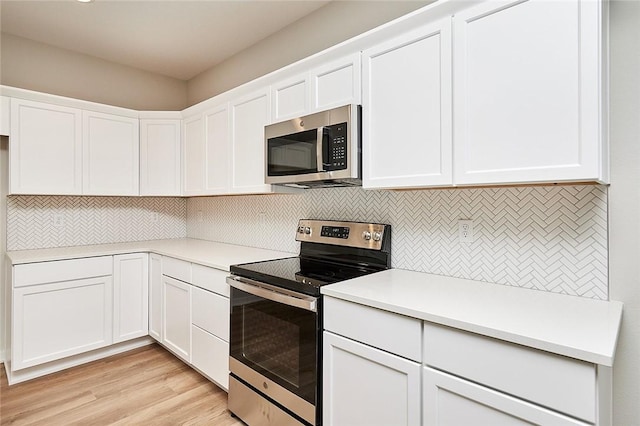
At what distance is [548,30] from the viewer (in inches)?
47.7

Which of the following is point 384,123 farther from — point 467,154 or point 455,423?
point 455,423

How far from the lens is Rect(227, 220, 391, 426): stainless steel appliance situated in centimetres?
164

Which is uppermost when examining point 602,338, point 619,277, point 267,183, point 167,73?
point 167,73

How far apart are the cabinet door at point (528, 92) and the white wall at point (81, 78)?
3.35 meters

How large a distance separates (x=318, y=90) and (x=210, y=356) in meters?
1.87

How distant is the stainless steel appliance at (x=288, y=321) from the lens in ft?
5.38

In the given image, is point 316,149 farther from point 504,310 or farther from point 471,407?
point 471,407

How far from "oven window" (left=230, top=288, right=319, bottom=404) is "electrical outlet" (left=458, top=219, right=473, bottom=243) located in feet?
2.74

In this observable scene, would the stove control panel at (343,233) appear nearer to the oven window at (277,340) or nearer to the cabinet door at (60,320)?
the oven window at (277,340)

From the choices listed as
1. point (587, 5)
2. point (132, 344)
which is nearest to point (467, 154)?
point (587, 5)

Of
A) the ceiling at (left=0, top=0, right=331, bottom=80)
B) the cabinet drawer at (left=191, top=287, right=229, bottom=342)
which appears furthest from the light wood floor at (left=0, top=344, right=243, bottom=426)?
the ceiling at (left=0, top=0, right=331, bottom=80)

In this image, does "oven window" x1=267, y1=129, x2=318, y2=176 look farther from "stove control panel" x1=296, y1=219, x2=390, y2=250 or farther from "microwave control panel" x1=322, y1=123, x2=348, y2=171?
"stove control panel" x1=296, y1=219, x2=390, y2=250

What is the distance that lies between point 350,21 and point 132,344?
322cm

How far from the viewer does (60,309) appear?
2.63 m
